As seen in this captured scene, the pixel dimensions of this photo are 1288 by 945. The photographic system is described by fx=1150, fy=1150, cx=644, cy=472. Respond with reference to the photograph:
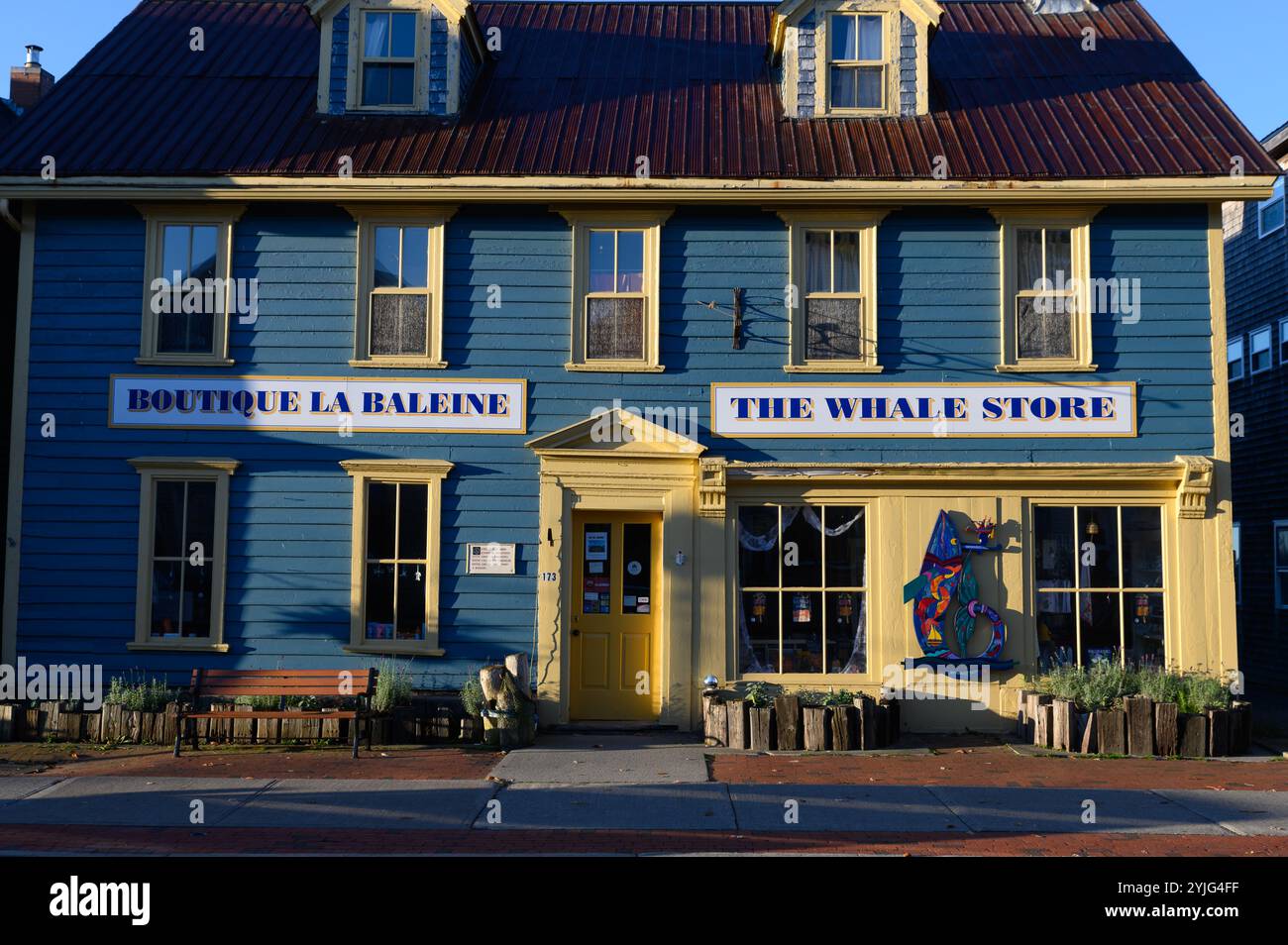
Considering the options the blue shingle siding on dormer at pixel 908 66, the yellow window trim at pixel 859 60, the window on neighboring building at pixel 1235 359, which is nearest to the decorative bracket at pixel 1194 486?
the blue shingle siding on dormer at pixel 908 66

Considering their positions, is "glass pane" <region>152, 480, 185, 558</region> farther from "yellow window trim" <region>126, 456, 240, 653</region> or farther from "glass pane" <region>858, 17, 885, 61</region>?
"glass pane" <region>858, 17, 885, 61</region>

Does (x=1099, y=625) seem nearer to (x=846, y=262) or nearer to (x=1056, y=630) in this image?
(x=1056, y=630)

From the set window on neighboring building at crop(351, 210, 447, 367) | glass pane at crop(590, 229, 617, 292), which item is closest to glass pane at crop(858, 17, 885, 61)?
glass pane at crop(590, 229, 617, 292)

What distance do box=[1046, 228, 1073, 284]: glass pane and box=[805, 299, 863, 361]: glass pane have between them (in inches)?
87.1

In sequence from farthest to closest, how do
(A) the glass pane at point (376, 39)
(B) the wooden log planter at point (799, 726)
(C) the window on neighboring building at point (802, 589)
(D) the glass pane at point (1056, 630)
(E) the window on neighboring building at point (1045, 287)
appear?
(A) the glass pane at point (376, 39)
(E) the window on neighboring building at point (1045, 287)
(C) the window on neighboring building at point (802, 589)
(D) the glass pane at point (1056, 630)
(B) the wooden log planter at point (799, 726)

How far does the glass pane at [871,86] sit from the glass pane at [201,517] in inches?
355

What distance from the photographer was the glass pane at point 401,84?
46.5 feet

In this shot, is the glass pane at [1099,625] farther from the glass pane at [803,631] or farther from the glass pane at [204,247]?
the glass pane at [204,247]

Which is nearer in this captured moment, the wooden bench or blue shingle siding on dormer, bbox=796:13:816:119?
the wooden bench

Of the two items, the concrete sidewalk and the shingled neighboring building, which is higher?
the shingled neighboring building

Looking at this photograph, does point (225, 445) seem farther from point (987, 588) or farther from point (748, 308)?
point (987, 588)

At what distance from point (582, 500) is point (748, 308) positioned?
2.88 metres

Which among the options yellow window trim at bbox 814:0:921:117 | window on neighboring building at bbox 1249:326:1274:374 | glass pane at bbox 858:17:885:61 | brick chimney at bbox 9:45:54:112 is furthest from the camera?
window on neighboring building at bbox 1249:326:1274:374

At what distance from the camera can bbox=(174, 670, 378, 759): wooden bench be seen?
1161cm
